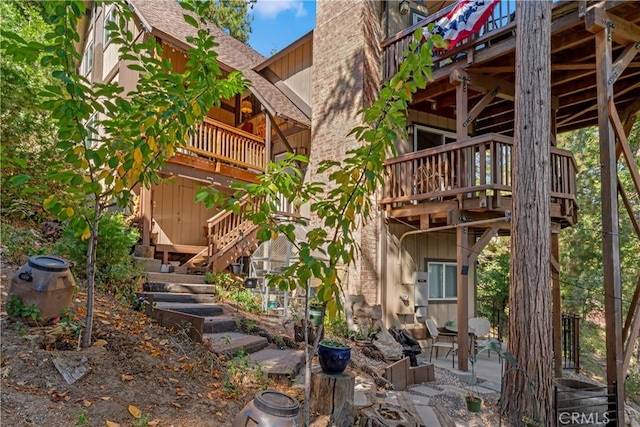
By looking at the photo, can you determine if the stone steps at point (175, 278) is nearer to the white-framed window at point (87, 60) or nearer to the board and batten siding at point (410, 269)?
the board and batten siding at point (410, 269)

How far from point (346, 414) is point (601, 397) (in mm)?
3762

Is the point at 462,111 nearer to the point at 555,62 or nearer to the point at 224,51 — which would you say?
the point at 555,62

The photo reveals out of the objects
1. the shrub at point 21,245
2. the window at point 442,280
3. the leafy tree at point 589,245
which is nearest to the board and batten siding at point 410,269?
the window at point 442,280

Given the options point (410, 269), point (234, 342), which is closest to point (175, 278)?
point (234, 342)

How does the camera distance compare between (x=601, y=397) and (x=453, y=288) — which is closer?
(x=601, y=397)

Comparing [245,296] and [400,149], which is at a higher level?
[400,149]

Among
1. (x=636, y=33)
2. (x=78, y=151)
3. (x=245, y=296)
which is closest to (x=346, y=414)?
(x=78, y=151)

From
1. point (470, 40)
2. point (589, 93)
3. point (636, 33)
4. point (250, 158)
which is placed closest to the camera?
point (636, 33)

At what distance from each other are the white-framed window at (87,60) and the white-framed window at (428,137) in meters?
11.4

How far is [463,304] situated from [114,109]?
6.54 metres

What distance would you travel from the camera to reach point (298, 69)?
11836 millimetres

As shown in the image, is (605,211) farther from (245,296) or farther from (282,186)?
(245,296)

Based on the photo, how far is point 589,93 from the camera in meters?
8.98
